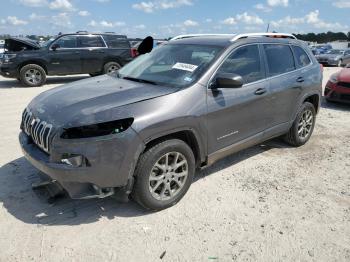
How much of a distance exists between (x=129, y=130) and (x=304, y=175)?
2688 millimetres

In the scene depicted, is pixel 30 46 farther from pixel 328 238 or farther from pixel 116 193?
pixel 328 238

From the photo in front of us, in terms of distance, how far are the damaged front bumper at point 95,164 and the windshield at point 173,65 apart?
39.6 inches

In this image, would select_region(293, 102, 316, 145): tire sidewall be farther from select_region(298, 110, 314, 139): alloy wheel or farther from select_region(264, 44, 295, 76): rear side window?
select_region(264, 44, 295, 76): rear side window

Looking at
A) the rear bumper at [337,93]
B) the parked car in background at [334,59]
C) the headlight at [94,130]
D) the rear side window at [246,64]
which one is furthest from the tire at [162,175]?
the parked car in background at [334,59]

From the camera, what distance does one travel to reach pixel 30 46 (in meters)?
11.5

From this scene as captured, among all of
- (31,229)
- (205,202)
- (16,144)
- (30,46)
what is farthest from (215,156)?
(30,46)

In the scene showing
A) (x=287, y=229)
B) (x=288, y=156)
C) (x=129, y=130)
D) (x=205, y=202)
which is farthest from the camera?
(x=288, y=156)

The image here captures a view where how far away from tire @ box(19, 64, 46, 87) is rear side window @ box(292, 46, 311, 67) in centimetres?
902

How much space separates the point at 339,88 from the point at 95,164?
306 inches

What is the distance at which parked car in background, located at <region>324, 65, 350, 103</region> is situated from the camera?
8.70m

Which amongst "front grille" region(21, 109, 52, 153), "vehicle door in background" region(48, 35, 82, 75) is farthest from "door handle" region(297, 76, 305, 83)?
"vehicle door in background" region(48, 35, 82, 75)

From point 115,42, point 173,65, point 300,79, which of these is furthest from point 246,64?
point 115,42

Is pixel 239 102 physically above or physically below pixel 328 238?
above

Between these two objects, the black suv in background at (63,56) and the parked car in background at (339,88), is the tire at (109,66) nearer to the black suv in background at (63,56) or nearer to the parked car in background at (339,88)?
the black suv in background at (63,56)
